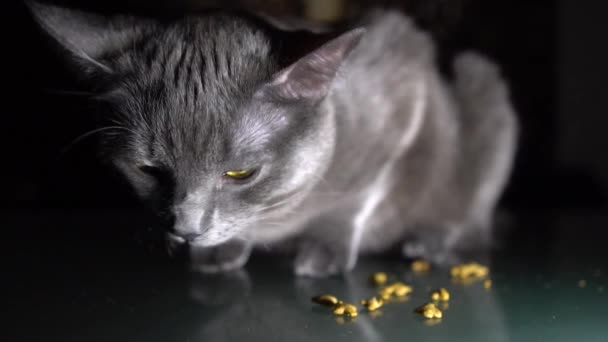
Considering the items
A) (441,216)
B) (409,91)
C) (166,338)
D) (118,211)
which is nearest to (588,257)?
(441,216)

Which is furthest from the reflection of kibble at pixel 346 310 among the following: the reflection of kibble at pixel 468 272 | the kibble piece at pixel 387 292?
the reflection of kibble at pixel 468 272

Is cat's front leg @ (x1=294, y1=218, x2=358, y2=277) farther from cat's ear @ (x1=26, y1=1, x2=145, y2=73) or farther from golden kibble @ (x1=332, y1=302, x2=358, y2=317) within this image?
cat's ear @ (x1=26, y1=1, x2=145, y2=73)

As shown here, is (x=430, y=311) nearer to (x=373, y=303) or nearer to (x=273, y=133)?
(x=373, y=303)

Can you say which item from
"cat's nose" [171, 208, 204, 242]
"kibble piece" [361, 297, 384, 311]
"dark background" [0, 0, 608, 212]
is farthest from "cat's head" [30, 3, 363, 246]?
"dark background" [0, 0, 608, 212]

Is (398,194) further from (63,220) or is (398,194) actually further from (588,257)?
(63,220)

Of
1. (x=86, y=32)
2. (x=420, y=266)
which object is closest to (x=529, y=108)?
(x=420, y=266)

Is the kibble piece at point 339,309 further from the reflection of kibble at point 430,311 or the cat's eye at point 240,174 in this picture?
the cat's eye at point 240,174
